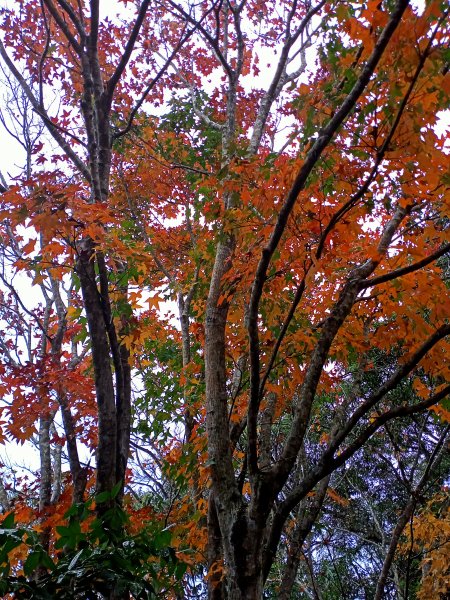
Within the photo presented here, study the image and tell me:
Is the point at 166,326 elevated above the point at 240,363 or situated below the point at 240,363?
above

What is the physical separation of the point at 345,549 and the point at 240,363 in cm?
793

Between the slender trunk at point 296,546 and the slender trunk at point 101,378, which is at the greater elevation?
the slender trunk at point 101,378

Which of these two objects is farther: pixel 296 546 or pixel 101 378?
pixel 296 546

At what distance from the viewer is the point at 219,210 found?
12.6 ft

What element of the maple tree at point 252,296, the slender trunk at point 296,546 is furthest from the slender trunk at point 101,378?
the slender trunk at point 296,546

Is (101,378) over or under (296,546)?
over

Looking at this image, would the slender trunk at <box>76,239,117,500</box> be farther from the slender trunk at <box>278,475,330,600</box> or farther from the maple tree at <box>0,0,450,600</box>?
the slender trunk at <box>278,475,330,600</box>

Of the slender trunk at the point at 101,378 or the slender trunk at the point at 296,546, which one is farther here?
the slender trunk at the point at 296,546

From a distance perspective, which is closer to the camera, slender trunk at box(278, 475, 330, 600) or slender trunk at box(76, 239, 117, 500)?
slender trunk at box(76, 239, 117, 500)

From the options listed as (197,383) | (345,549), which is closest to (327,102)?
(197,383)

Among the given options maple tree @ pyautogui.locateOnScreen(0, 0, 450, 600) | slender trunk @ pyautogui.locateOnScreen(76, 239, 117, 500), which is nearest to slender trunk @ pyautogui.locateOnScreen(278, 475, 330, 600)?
maple tree @ pyautogui.locateOnScreen(0, 0, 450, 600)

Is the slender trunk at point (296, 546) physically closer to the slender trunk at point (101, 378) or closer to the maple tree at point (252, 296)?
the maple tree at point (252, 296)

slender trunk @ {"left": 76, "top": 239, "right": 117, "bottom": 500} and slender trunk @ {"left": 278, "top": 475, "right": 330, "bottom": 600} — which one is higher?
slender trunk @ {"left": 76, "top": 239, "right": 117, "bottom": 500}

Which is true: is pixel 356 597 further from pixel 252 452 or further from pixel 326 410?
pixel 252 452
